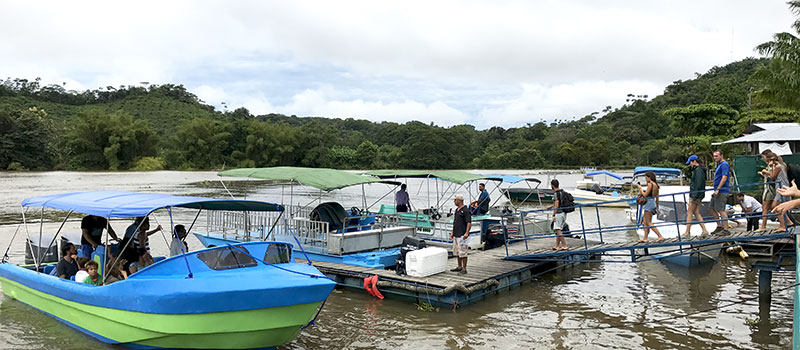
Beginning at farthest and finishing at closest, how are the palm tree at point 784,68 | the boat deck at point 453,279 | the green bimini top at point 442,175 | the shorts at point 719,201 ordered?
the palm tree at point 784,68 → the green bimini top at point 442,175 → the boat deck at point 453,279 → the shorts at point 719,201

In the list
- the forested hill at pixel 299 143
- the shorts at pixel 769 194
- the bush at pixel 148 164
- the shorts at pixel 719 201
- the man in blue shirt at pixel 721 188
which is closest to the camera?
the man in blue shirt at pixel 721 188

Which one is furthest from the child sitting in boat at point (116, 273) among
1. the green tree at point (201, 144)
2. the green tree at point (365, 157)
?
the green tree at point (365, 157)

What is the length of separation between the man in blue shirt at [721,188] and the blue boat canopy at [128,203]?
27.8 ft

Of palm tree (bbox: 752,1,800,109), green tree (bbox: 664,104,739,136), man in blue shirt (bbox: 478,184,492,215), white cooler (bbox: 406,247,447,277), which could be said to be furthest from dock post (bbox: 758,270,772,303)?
green tree (bbox: 664,104,739,136)

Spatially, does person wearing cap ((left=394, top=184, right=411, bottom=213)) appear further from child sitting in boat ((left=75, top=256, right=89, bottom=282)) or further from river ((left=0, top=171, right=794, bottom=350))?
child sitting in boat ((left=75, top=256, right=89, bottom=282))

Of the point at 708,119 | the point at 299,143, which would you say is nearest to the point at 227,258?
the point at 708,119

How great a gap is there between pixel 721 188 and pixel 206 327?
958 centimetres

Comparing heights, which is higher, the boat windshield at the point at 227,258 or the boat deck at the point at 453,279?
the boat windshield at the point at 227,258

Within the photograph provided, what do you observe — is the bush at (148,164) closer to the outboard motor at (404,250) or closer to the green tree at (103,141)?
the green tree at (103,141)

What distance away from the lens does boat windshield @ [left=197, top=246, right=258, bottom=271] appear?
8234 millimetres

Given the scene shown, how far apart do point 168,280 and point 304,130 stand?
2982 inches

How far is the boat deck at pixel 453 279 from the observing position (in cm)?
1138

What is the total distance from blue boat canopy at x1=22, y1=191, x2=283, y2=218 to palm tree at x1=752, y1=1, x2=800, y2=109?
19.8m

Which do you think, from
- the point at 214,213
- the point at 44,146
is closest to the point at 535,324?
the point at 214,213
